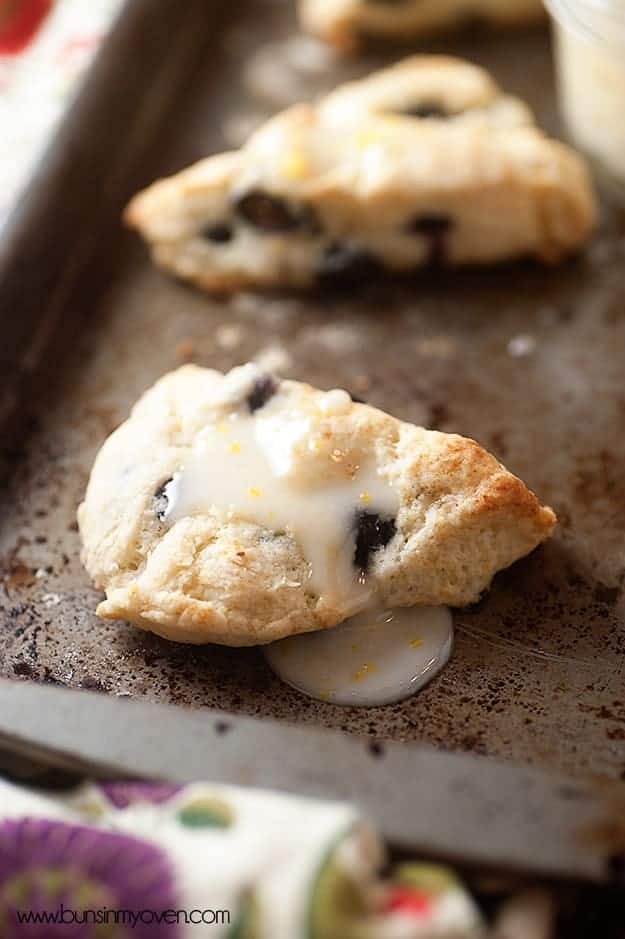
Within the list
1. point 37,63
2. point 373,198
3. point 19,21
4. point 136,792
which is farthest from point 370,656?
point 19,21

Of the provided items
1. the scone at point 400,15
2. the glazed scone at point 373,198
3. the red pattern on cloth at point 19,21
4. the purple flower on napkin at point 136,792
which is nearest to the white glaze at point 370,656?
the purple flower on napkin at point 136,792

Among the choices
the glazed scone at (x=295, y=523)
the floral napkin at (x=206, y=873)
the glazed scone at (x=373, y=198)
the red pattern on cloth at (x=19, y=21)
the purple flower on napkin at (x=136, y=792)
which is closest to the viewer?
the floral napkin at (x=206, y=873)

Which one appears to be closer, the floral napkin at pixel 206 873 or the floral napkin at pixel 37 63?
the floral napkin at pixel 206 873

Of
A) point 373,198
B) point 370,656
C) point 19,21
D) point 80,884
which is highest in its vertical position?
point 19,21

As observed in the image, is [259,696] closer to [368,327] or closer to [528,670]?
[528,670]

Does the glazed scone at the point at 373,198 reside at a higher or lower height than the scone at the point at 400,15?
lower

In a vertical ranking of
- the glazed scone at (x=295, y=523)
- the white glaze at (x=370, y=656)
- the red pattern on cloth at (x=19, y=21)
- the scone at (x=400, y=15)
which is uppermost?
the red pattern on cloth at (x=19, y=21)

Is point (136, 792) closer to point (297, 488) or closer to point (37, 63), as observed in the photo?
point (297, 488)

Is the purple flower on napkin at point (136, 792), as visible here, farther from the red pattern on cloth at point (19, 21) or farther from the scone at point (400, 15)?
the red pattern on cloth at point (19, 21)
